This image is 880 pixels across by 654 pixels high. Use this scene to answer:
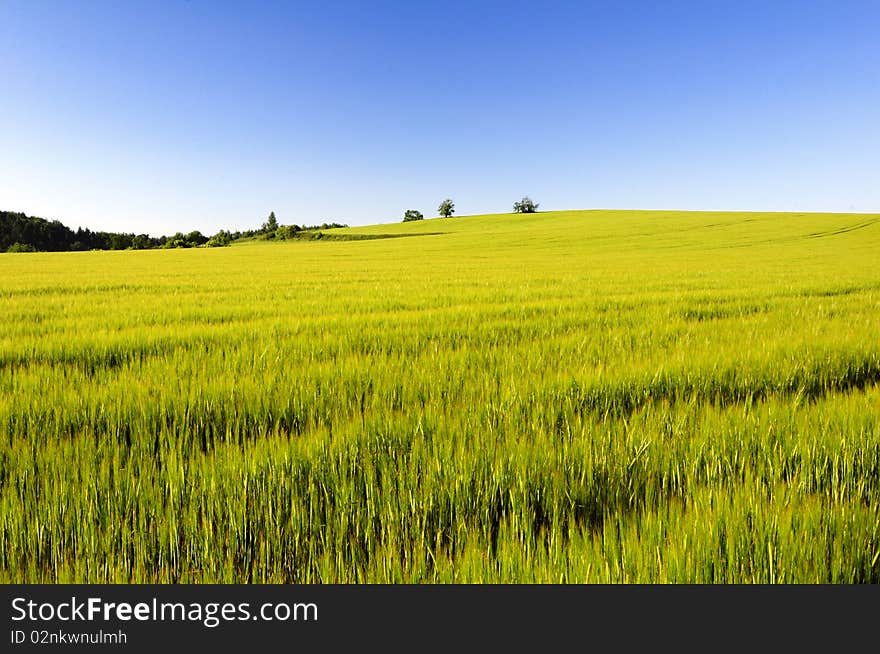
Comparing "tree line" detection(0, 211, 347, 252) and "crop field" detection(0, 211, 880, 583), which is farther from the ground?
"tree line" detection(0, 211, 347, 252)

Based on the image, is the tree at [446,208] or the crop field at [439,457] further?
the tree at [446,208]

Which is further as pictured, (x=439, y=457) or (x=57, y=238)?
(x=57, y=238)

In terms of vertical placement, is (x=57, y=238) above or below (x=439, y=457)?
above

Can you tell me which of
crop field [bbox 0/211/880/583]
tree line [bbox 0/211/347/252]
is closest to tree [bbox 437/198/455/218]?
tree line [bbox 0/211/347/252]

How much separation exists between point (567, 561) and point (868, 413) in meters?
2.15

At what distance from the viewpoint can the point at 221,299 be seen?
341 inches

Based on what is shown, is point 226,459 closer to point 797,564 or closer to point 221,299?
point 797,564

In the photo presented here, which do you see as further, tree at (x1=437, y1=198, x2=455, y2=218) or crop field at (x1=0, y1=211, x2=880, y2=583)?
tree at (x1=437, y1=198, x2=455, y2=218)

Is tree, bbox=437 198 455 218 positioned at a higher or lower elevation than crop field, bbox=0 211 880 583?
higher

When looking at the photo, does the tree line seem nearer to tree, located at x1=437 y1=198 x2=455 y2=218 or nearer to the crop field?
tree, located at x1=437 y1=198 x2=455 y2=218

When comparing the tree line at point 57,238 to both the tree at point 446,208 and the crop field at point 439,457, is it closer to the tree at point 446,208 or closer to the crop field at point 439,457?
the tree at point 446,208

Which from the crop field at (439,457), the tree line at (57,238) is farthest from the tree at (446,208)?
the crop field at (439,457)

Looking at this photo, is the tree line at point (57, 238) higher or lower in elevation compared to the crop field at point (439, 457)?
higher

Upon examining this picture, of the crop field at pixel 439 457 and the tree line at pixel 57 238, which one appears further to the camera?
the tree line at pixel 57 238
